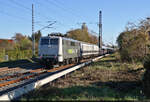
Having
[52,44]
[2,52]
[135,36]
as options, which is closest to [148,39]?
[135,36]

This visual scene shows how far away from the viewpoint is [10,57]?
3148 centimetres

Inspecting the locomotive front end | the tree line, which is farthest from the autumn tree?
the tree line

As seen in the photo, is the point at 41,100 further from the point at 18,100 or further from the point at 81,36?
the point at 81,36

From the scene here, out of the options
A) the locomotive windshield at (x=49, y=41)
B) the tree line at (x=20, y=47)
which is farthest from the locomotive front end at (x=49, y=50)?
the tree line at (x=20, y=47)

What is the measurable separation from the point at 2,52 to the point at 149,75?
27.6m

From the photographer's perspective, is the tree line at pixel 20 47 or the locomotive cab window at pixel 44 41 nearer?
the locomotive cab window at pixel 44 41

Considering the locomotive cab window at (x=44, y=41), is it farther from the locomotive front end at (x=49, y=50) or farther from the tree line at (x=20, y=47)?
the tree line at (x=20, y=47)

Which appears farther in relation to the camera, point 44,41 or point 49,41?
point 44,41

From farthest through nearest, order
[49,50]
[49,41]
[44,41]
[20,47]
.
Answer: [20,47]
[44,41]
[49,41]
[49,50]

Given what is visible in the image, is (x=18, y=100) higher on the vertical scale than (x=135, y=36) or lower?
lower

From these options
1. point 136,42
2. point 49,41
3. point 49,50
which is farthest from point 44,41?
point 136,42

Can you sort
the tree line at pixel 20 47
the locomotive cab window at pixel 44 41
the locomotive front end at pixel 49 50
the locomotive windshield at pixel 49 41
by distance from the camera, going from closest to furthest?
the locomotive front end at pixel 49 50 < the locomotive windshield at pixel 49 41 < the locomotive cab window at pixel 44 41 < the tree line at pixel 20 47

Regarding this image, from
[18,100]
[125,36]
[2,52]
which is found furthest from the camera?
[2,52]

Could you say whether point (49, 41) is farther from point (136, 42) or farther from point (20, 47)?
point (20, 47)
